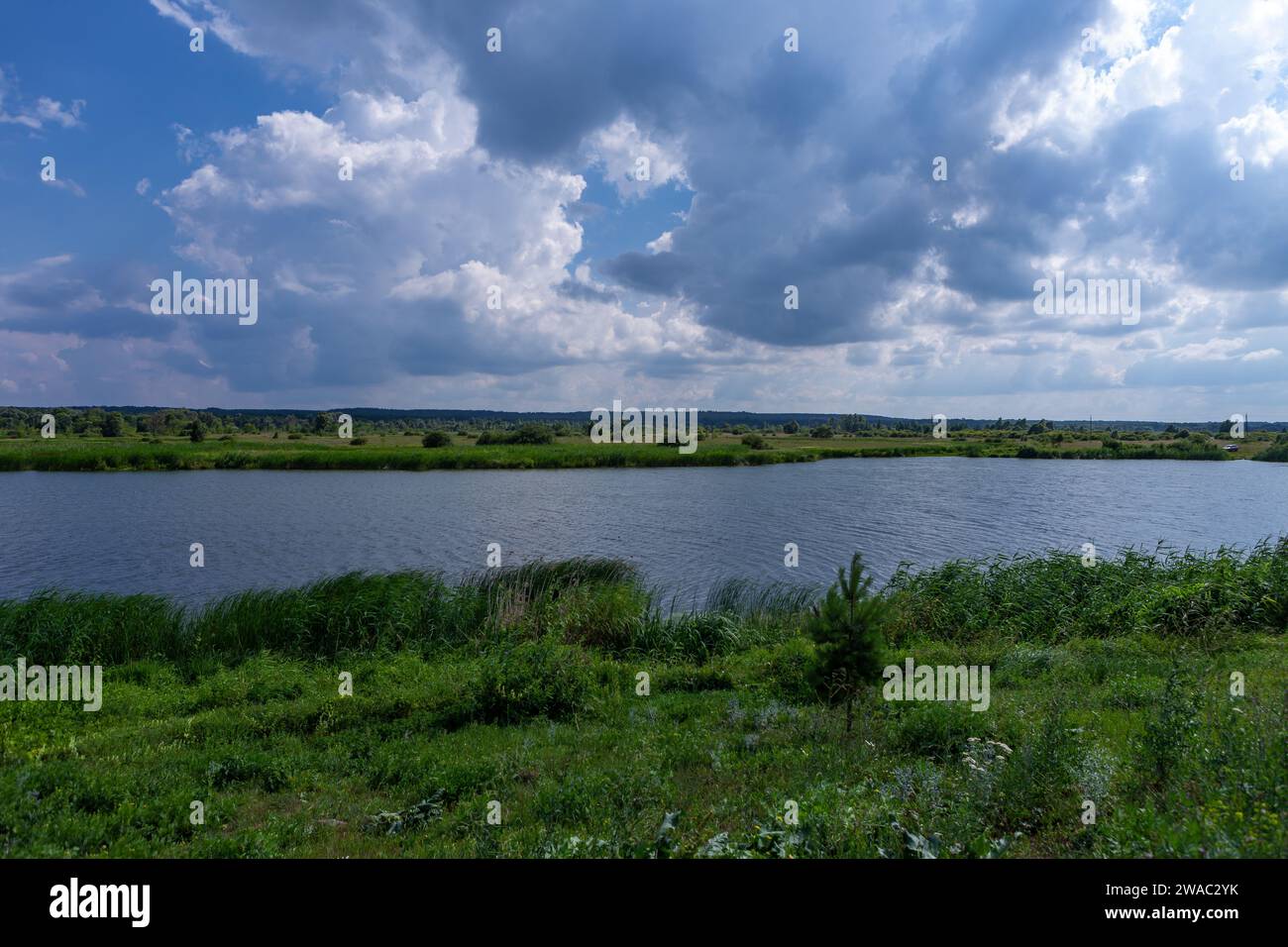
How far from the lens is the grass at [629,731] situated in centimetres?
570

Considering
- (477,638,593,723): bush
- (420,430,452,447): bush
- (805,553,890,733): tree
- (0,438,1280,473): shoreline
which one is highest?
(420,430,452,447): bush

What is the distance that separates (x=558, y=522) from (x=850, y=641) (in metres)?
28.0

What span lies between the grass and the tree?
545mm

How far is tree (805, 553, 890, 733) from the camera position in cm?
951

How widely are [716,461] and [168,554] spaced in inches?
2584

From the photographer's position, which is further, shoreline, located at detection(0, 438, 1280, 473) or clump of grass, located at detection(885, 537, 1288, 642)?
shoreline, located at detection(0, 438, 1280, 473)

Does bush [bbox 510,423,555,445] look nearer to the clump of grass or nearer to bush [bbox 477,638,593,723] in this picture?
the clump of grass

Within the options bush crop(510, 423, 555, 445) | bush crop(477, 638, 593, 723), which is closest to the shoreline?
bush crop(510, 423, 555, 445)

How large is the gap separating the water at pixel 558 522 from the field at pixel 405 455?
223 inches

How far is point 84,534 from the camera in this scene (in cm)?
3072

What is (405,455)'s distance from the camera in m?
75.2

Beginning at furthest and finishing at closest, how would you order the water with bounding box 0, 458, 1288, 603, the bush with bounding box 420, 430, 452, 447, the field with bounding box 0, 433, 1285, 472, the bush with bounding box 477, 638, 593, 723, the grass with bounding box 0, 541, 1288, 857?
1. the bush with bounding box 420, 430, 452, 447
2. the field with bounding box 0, 433, 1285, 472
3. the water with bounding box 0, 458, 1288, 603
4. the bush with bounding box 477, 638, 593, 723
5. the grass with bounding box 0, 541, 1288, 857
